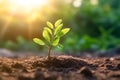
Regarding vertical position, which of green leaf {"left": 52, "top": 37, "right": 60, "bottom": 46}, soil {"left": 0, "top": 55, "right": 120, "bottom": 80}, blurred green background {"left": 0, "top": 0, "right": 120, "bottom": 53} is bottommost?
soil {"left": 0, "top": 55, "right": 120, "bottom": 80}

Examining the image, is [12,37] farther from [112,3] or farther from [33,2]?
[112,3]

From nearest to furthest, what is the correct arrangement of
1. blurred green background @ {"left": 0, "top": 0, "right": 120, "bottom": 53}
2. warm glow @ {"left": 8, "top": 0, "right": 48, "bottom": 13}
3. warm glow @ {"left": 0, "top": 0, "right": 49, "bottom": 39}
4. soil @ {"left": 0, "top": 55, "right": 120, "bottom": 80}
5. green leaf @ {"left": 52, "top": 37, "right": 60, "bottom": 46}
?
soil @ {"left": 0, "top": 55, "right": 120, "bottom": 80}
green leaf @ {"left": 52, "top": 37, "right": 60, "bottom": 46}
blurred green background @ {"left": 0, "top": 0, "right": 120, "bottom": 53}
warm glow @ {"left": 0, "top": 0, "right": 49, "bottom": 39}
warm glow @ {"left": 8, "top": 0, "right": 48, "bottom": 13}

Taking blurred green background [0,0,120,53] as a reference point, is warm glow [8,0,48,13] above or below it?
above

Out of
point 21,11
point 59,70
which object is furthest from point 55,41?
point 21,11

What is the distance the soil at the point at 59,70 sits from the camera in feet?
7.75

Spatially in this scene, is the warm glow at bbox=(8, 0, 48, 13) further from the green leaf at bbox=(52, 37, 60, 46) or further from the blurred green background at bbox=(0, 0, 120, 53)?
the green leaf at bbox=(52, 37, 60, 46)

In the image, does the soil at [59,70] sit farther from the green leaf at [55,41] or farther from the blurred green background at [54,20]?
the blurred green background at [54,20]

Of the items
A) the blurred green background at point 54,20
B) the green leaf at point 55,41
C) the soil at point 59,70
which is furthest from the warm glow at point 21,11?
the soil at point 59,70

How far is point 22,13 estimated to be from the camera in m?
17.5

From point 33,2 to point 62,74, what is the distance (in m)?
16.7

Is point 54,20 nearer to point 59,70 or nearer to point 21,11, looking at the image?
point 21,11

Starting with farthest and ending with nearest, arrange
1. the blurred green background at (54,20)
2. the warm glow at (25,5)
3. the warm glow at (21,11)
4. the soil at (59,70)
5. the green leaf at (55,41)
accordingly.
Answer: the warm glow at (25,5) < the warm glow at (21,11) < the blurred green background at (54,20) < the green leaf at (55,41) < the soil at (59,70)

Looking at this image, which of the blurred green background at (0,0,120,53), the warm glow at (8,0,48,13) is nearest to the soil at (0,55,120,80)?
the blurred green background at (0,0,120,53)

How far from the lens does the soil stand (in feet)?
7.75
